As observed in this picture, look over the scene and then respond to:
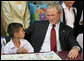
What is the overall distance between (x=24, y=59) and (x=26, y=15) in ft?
8.77

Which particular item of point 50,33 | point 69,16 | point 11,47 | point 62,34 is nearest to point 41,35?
point 50,33

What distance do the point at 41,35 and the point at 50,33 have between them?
0.15m

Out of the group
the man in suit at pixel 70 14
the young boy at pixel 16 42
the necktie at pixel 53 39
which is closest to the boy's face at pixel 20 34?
the young boy at pixel 16 42

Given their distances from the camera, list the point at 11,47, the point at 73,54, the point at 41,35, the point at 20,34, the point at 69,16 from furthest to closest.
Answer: the point at 69,16 → the point at 41,35 → the point at 20,34 → the point at 11,47 → the point at 73,54

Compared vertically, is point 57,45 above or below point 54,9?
below

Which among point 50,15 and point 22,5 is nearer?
point 50,15

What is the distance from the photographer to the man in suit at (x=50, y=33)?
2604mm

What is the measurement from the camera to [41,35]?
2.73 m

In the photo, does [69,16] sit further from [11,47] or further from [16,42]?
[11,47]

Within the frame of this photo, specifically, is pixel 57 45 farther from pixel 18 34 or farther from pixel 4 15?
pixel 4 15

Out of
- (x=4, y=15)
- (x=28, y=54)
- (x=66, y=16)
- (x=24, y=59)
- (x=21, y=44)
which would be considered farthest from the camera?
(x=4, y=15)

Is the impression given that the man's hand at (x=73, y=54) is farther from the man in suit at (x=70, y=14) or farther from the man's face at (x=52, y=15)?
the man in suit at (x=70, y=14)

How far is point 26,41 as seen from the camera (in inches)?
104

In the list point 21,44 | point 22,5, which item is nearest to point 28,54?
point 21,44
